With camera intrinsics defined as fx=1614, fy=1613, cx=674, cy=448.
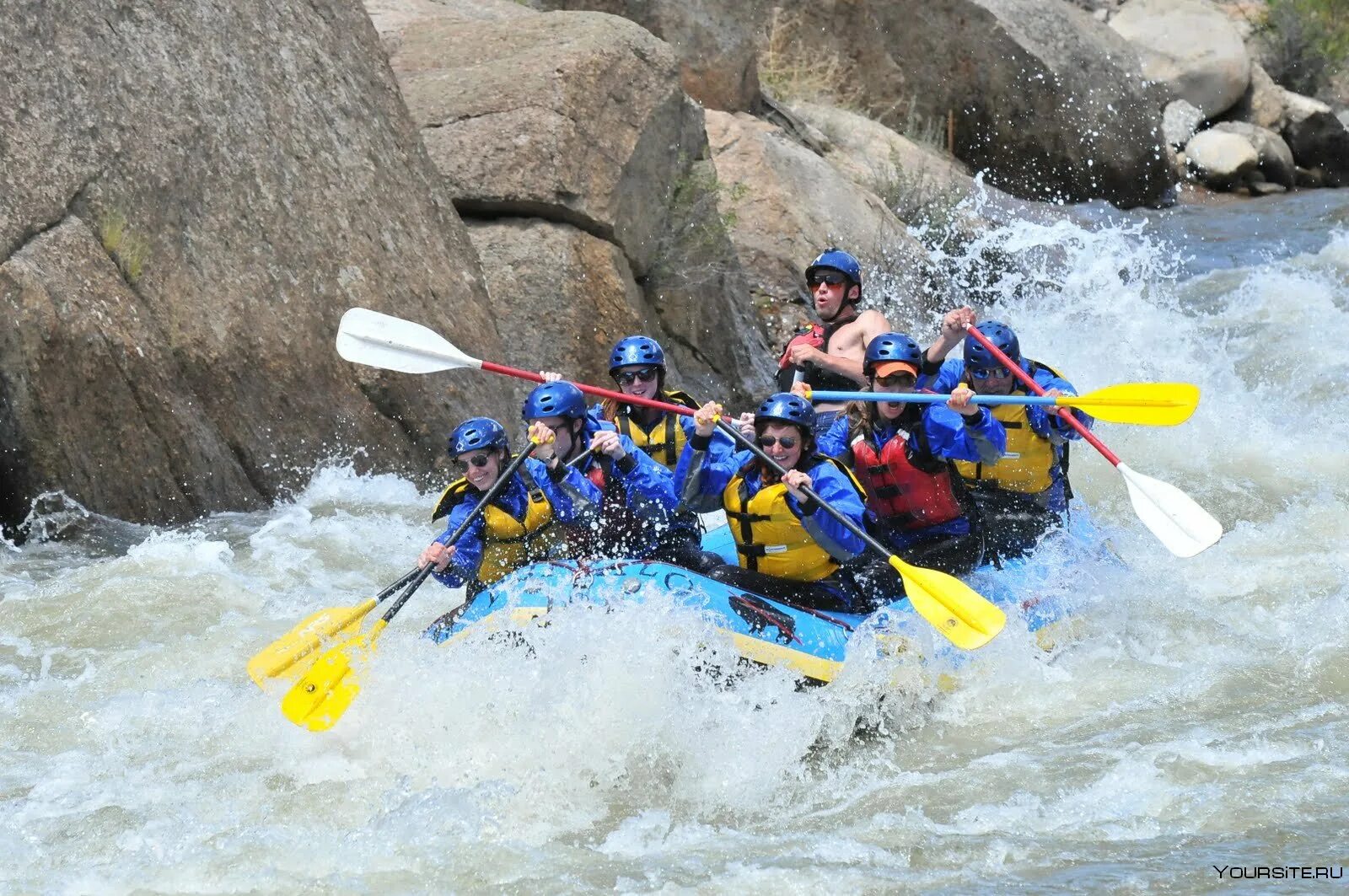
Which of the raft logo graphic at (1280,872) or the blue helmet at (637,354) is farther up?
the blue helmet at (637,354)

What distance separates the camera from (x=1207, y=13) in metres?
19.7

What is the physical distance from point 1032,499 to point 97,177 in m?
4.26

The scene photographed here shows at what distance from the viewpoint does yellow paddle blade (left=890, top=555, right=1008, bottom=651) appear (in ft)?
16.8

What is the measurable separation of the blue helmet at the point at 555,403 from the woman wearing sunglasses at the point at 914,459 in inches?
39.6

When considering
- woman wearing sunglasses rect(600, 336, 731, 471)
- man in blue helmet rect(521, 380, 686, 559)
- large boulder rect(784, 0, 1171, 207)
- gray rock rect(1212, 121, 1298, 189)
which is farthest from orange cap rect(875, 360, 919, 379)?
gray rock rect(1212, 121, 1298, 189)

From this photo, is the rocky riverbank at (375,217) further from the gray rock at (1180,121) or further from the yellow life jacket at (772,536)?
the gray rock at (1180,121)

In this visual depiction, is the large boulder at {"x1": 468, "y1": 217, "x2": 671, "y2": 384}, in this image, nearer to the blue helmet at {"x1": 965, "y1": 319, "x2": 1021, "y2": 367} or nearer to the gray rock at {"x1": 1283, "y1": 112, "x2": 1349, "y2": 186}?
the blue helmet at {"x1": 965, "y1": 319, "x2": 1021, "y2": 367}

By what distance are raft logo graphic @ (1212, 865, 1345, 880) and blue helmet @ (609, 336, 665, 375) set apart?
2797 millimetres

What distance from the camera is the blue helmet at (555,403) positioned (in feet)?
18.1

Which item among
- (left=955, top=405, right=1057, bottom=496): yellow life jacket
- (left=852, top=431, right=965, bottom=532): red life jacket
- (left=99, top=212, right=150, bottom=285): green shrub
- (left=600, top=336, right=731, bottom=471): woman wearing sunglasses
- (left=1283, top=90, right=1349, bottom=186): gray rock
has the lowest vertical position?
(left=1283, top=90, right=1349, bottom=186): gray rock

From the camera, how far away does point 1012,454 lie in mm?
6406

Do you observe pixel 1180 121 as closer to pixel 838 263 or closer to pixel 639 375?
pixel 838 263

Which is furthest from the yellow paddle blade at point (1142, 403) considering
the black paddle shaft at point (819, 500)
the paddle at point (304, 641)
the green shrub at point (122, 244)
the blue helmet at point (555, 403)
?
the green shrub at point (122, 244)

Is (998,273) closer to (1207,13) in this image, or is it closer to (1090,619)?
(1090,619)
